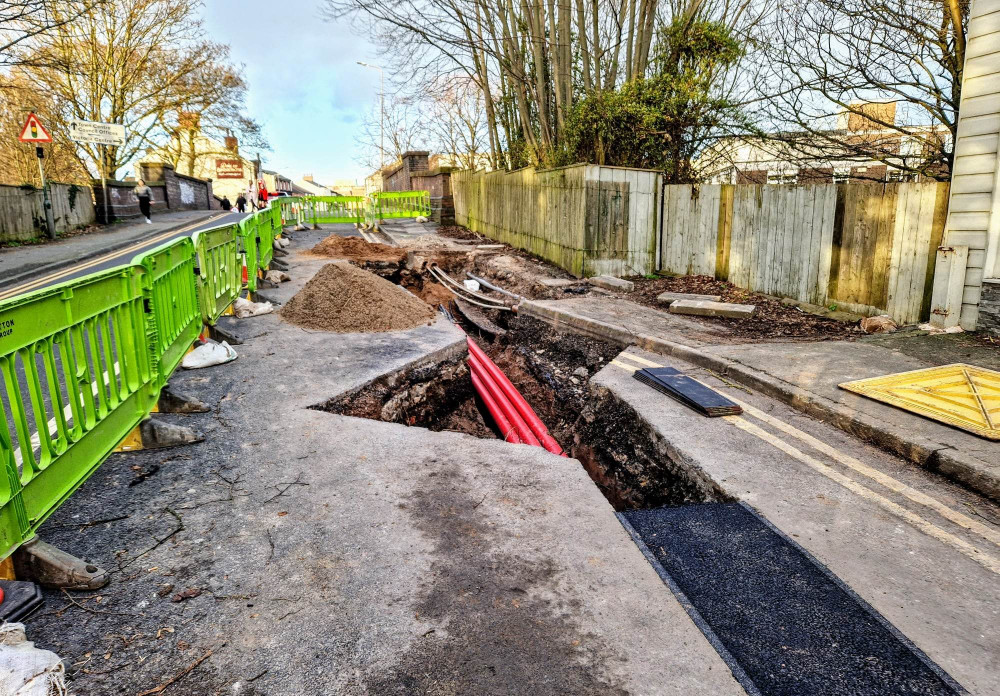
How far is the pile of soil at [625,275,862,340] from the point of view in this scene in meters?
7.48

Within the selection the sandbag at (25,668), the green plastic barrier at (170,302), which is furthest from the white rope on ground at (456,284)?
the sandbag at (25,668)

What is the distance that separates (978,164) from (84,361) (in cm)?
850

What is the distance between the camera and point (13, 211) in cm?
1548

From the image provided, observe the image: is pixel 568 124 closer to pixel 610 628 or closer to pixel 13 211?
pixel 610 628

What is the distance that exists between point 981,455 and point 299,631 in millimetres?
4125

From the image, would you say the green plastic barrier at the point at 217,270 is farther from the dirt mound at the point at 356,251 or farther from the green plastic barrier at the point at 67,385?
the dirt mound at the point at 356,251

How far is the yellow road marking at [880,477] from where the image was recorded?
316 centimetres

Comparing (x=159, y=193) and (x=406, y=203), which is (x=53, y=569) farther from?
(x=159, y=193)

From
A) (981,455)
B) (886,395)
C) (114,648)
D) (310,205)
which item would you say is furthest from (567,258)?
(310,205)

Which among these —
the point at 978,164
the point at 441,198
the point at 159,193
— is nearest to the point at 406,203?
the point at 441,198

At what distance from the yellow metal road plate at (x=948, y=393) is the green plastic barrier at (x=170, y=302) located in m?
5.47

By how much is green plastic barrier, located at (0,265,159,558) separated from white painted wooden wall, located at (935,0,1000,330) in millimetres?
8100

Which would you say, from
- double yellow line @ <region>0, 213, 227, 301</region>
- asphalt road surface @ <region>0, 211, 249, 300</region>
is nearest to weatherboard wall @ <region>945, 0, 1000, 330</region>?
asphalt road surface @ <region>0, 211, 249, 300</region>

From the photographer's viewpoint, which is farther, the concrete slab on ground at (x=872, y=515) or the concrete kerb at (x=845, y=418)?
the concrete kerb at (x=845, y=418)
